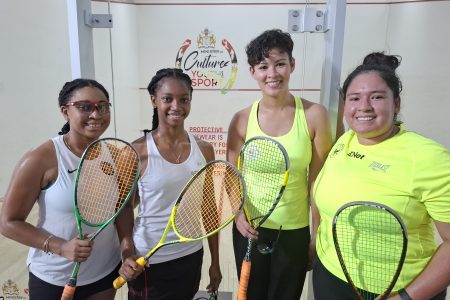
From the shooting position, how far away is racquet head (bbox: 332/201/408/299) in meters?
0.83

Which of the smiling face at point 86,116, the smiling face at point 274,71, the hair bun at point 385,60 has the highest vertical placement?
the hair bun at point 385,60

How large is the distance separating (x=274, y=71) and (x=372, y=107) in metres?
0.36

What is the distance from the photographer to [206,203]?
1129mm

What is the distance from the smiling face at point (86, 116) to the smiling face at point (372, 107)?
28.9 inches

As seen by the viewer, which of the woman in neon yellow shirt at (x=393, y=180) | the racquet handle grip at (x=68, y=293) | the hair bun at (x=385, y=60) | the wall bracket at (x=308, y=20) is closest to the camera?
the woman in neon yellow shirt at (x=393, y=180)

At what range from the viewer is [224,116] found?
8.30 feet

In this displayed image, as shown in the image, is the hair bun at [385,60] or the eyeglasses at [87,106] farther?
the hair bun at [385,60]

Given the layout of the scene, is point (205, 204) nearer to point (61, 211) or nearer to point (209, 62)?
point (61, 211)

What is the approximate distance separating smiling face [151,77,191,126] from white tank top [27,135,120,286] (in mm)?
300

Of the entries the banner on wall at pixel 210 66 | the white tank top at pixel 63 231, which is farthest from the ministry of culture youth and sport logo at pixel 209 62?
the white tank top at pixel 63 231

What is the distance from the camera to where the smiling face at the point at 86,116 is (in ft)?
3.28

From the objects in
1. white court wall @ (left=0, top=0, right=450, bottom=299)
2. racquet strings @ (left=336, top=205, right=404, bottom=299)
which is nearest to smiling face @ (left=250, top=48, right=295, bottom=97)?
racquet strings @ (left=336, top=205, right=404, bottom=299)

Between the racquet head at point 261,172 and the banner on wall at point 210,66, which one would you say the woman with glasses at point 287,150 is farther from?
the banner on wall at point 210,66

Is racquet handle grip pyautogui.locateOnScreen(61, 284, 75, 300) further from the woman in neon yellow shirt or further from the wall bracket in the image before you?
the wall bracket
